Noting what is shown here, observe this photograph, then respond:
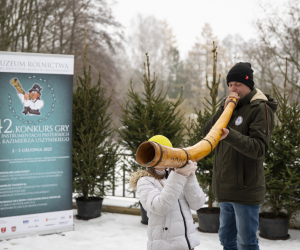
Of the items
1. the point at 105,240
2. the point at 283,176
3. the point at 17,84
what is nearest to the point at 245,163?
the point at 283,176

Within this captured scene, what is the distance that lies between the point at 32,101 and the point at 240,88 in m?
3.29

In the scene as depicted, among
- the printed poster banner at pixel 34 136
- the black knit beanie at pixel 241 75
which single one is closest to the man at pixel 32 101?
the printed poster banner at pixel 34 136

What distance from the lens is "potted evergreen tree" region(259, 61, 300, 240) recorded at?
450cm

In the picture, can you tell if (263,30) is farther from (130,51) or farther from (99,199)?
(130,51)

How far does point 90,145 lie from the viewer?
5.66m

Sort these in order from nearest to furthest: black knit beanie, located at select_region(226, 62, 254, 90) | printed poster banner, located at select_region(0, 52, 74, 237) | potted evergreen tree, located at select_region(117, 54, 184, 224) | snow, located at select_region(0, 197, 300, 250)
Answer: black knit beanie, located at select_region(226, 62, 254, 90) → snow, located at select_region(0, 197, 300, 250) → printed poster banner, located at select_region(0, 52, 74, 237) → potted evergreen tree, located at select_region(117, 54, 184, 224)

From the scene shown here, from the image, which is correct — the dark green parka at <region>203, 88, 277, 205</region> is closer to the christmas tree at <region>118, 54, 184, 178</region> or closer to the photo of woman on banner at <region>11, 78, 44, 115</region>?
the christmas tree at <region>118, 54, 184, 178</region>

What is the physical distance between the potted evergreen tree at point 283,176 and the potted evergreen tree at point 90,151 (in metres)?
2.73

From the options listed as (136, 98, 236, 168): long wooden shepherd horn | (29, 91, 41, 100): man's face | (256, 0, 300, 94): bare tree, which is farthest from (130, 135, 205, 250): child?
(256, 0, 300, 94): bare tree

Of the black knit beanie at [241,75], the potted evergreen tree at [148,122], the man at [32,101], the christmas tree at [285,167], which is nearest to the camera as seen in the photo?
the black knit beanie at [241,75]

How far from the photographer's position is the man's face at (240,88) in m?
2.68

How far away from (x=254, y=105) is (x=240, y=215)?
917mm

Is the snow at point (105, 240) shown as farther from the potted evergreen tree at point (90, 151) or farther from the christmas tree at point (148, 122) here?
the christmas tree at point (148, 122)

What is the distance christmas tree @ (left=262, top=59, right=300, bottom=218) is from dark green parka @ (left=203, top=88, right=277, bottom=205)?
6.57ft
